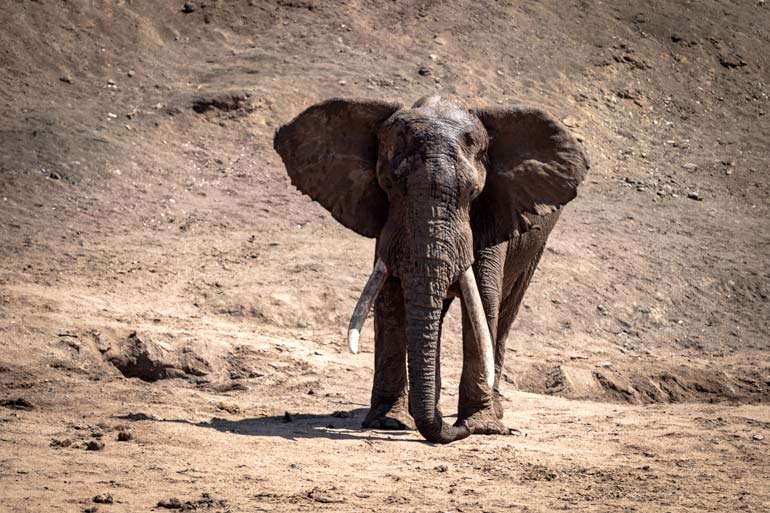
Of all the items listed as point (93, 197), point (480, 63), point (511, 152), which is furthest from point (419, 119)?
point (480, 63)

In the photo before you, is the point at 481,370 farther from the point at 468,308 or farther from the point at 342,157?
the point at 342,157

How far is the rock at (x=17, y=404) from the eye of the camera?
32.6ft

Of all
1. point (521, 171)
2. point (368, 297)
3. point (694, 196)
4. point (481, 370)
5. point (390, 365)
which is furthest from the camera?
point (694, 196)

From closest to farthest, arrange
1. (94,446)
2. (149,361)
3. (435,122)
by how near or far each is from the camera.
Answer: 1. (94,446)
2. (435,122)
3. (149,361)

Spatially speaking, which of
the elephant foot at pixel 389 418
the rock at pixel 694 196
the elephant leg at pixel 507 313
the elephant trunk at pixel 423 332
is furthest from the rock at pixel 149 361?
the rock at pixel 694 196

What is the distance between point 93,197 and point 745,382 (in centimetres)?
920

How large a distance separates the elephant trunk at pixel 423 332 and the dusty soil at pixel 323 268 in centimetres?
46

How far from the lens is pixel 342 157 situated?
10.2 meters

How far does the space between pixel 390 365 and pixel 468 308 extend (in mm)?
1068

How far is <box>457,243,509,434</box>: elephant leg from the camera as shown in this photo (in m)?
9.93

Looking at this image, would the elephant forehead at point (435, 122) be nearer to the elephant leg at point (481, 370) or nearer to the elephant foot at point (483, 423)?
the elephant leg at point (481, 370)

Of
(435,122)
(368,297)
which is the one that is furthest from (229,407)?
(435,122)

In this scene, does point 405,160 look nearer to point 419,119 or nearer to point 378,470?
point 419,119

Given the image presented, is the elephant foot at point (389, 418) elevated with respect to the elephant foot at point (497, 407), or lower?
lower
